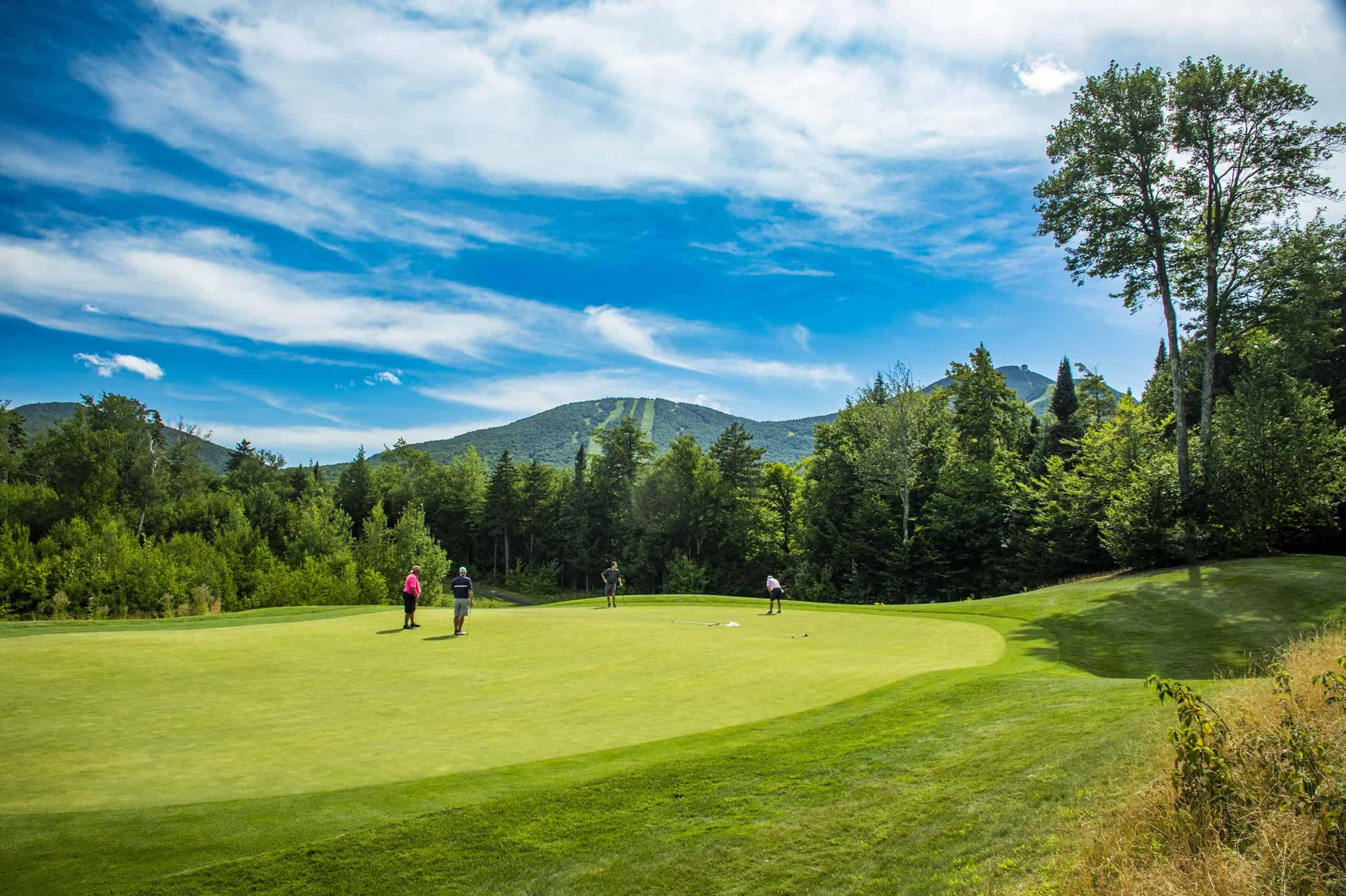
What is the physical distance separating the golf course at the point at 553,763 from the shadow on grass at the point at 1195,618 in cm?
29

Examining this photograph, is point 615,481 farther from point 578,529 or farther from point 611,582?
point 611,582

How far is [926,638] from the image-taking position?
1880 centimetres

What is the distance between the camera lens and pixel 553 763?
820cm

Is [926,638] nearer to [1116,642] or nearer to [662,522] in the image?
[1116,642]

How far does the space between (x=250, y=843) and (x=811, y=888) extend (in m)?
4.97

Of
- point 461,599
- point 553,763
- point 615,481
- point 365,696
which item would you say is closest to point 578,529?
point 615,481

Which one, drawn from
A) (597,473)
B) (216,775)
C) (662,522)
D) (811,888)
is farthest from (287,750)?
(597,473)

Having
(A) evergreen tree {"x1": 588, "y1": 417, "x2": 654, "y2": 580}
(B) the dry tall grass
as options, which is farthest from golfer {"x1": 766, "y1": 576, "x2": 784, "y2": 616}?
(A) evergreen tree {"x1": 588, "y1": 417, "x2": 654, "y2": 580}

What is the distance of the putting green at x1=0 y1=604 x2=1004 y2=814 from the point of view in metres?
7.92

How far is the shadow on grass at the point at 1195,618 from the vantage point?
16.0m

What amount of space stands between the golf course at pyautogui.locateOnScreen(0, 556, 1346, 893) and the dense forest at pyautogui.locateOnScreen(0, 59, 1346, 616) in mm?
15614

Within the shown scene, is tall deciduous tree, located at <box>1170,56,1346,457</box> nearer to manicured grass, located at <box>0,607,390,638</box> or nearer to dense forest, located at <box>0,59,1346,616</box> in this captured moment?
dense forest, located at <box>0,59,1346,616</box>

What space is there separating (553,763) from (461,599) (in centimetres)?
1275

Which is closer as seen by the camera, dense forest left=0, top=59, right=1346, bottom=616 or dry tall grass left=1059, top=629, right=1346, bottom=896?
dry tall grass left=1059, top=629, right=1346, bottom=896
